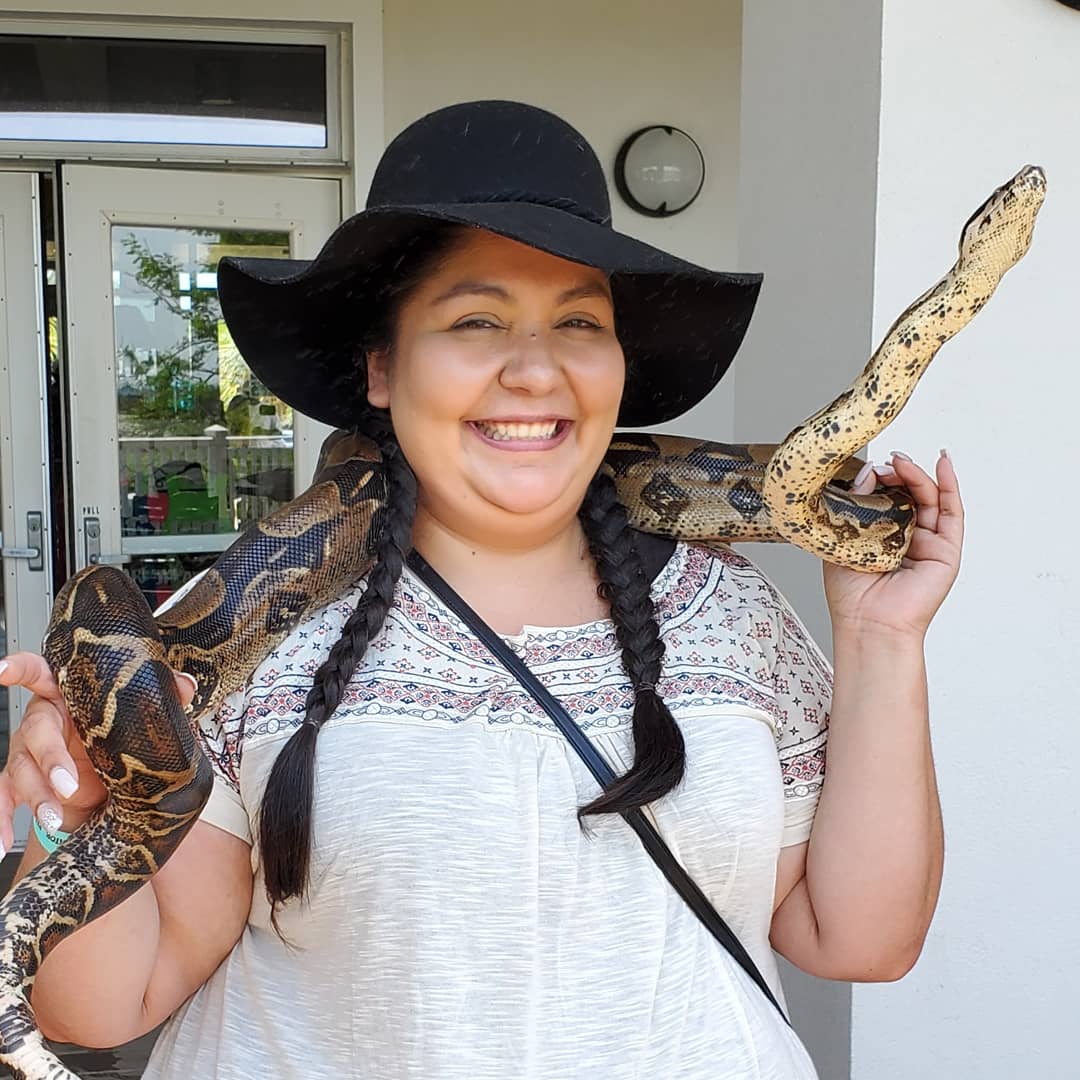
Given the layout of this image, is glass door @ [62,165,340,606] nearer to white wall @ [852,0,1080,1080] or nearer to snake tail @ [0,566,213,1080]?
white wall @ [852,0,1080,1080]

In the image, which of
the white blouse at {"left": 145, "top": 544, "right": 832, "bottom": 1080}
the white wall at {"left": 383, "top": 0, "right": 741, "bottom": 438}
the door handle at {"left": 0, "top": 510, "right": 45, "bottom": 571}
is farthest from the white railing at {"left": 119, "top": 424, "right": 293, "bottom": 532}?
the white blouse at {"left": 145, "top": 544, "right": 832, "bottom": 1080}

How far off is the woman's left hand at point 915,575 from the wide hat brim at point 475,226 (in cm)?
34

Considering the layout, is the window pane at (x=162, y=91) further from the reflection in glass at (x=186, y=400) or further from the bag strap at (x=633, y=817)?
the bag strap at (x=633, y=817)

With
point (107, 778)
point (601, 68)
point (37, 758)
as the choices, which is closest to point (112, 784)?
point (107, 778)

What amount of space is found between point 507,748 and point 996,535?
125 cm

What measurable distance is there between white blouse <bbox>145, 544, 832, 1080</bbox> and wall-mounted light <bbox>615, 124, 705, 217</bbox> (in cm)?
370

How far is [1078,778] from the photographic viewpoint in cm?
230

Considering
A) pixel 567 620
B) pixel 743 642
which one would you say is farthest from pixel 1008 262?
pixel 567 620

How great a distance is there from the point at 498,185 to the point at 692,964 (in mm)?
983

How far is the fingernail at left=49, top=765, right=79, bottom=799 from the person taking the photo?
3.79 ft

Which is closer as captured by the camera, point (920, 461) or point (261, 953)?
point (261, 953)

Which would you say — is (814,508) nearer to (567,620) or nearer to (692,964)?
(567,620)

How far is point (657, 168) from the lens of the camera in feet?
16.1

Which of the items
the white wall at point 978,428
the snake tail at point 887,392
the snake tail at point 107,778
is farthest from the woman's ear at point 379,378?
the white wall at point 978,428
